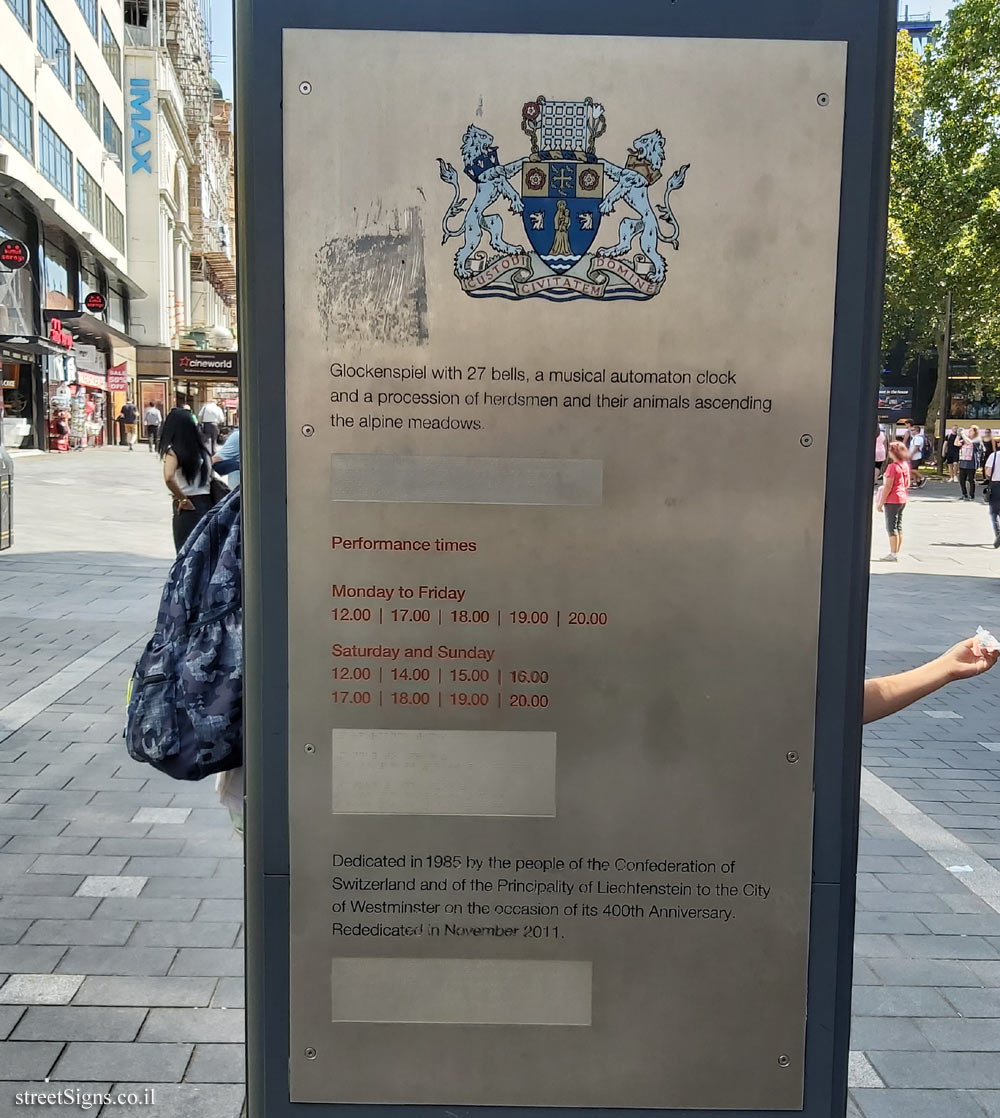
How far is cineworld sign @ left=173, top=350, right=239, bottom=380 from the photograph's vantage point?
148 feet

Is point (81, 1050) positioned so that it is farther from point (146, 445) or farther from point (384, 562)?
point (146, 445)

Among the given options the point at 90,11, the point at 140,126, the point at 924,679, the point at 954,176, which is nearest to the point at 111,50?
the point at 90,11

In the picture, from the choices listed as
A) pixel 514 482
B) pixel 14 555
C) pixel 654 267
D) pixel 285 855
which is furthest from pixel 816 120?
pixel 14 555

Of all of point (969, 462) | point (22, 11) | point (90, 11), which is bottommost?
point (969, 462)

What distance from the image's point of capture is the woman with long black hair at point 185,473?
10.8 metres

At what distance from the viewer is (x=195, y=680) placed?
2.44 meters

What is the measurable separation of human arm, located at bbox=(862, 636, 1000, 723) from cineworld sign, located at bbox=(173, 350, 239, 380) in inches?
1685

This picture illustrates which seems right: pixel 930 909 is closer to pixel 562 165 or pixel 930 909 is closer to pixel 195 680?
pixel 195 680

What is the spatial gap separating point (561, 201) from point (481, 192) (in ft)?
0.44

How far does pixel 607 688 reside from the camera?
6.73 ft

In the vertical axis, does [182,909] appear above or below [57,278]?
below

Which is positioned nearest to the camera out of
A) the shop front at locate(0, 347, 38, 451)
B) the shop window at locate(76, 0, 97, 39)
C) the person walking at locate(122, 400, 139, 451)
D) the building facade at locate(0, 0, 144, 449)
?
the building facade at locate(0, 0, 144, 449)

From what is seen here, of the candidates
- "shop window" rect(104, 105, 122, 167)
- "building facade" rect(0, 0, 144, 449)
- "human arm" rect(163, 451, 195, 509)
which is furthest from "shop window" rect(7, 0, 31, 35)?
"human arm" rect(163, 451, 195, 509)

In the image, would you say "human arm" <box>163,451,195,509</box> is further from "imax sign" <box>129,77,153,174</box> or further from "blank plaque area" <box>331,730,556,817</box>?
"imax sign" <box>129,77,153,174</box>
